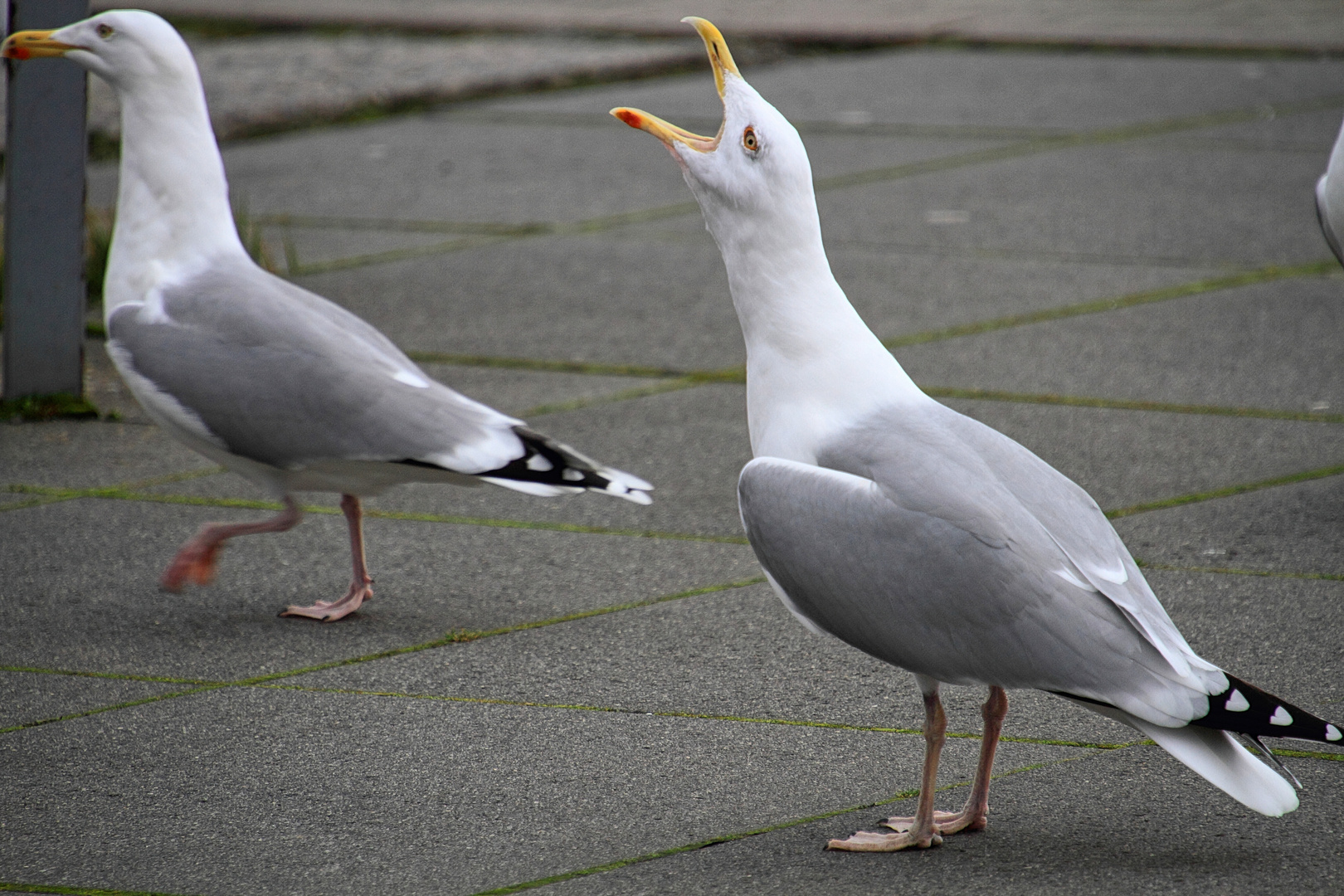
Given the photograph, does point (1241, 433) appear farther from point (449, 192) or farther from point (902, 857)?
point (449, 192)

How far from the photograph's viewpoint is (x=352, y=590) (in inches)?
187

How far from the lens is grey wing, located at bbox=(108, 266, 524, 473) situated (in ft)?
14.9

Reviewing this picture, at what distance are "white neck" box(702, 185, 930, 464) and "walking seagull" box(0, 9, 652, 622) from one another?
89 centimetres

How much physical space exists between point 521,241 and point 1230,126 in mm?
5200

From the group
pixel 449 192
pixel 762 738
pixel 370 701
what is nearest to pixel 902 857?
pixel 762 738

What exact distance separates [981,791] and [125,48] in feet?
11.7

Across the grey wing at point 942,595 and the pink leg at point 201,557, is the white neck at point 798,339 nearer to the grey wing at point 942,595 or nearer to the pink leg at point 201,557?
the grey wing at point 942,595

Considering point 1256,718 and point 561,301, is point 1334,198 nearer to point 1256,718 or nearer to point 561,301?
point 1256,718

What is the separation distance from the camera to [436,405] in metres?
4.63

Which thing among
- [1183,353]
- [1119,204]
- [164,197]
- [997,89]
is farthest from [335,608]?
[997,89]

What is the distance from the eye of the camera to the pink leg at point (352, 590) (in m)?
4.68

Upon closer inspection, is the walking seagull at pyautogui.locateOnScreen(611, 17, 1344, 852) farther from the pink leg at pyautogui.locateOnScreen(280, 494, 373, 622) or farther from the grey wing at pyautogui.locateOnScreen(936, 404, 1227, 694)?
the pink leg at pyautogui.locateOnScreen(280, 494, 373, 622)

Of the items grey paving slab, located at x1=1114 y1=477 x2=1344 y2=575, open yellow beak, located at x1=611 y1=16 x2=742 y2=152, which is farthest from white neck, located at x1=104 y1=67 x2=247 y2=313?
grey paving slab, located at x1=1114 y1=477 x2=1344 y2=575

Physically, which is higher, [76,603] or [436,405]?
[436,405]
